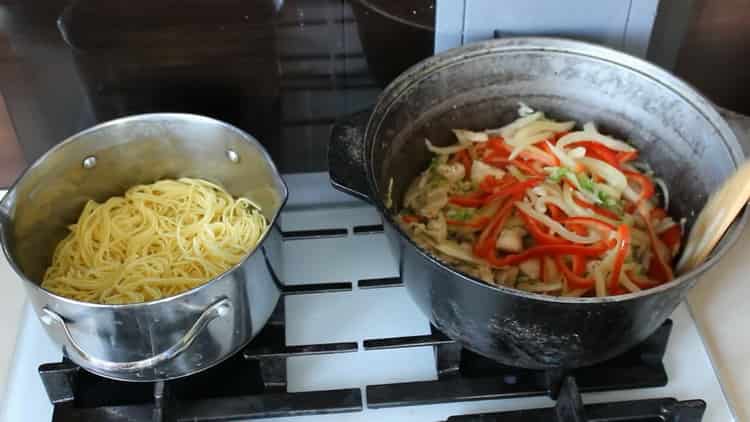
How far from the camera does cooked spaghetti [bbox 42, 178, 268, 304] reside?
0.84 m

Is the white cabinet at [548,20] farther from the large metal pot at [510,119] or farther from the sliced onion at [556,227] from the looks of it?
the sliced onion at [556,227]

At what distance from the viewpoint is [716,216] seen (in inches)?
30.0

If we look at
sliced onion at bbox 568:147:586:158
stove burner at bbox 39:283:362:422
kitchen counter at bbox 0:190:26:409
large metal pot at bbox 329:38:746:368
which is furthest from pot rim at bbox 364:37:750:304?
kitchen counter at bbox 0:190:26:409

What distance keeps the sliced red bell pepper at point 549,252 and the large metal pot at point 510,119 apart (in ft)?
0.33

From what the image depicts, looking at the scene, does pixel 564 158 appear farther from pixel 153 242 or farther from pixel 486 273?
pixel 153 242

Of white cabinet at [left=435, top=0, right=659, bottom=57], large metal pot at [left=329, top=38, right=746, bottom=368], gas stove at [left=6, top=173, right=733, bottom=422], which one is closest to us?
large metal pot at [left=329, top=38, right=746, bottom=368]

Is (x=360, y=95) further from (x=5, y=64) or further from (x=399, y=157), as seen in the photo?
(x=5, y=64)

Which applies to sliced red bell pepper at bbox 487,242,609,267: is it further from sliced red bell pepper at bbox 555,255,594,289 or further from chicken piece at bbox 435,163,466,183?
chicken piece at bbox 435,163,466,183

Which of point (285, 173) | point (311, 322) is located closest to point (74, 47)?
point (285, 173)

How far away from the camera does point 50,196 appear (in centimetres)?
87

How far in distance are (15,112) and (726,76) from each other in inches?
35.1

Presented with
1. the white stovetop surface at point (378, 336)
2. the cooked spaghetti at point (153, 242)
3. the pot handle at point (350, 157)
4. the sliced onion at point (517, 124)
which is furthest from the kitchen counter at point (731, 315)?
the cooked spaghetti at point (153, 242)

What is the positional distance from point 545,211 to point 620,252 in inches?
3.7

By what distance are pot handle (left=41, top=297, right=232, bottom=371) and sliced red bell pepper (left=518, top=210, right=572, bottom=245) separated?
0.33 m
